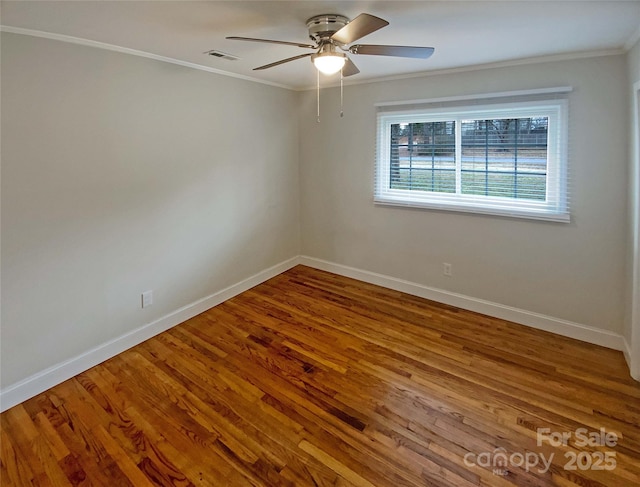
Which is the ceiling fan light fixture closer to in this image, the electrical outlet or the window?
the window

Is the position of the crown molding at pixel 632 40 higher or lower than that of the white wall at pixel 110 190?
higher

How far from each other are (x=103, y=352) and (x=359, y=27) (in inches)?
113

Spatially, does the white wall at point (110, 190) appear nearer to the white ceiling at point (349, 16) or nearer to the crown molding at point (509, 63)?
the white ceiling at point (349, 16)

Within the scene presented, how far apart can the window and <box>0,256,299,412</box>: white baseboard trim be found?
6.79 ft

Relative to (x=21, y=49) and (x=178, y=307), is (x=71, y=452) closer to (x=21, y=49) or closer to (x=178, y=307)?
(x=178, y=307)

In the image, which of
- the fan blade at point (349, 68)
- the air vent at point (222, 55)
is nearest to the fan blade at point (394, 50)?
the fan blade at point (349, 68)

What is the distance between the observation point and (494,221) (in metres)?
3.23

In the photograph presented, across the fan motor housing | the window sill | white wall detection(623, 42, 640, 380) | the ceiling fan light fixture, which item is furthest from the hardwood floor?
the fan motor housing

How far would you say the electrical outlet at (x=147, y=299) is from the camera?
2962 mm

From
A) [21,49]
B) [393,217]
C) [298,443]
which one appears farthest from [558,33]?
[21,49]

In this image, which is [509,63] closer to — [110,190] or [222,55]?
[222,55]

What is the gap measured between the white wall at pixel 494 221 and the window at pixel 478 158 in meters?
0.10

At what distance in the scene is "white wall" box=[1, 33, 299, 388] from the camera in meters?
2.20

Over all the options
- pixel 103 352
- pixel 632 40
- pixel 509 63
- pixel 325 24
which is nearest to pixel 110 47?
pixel 325 24
